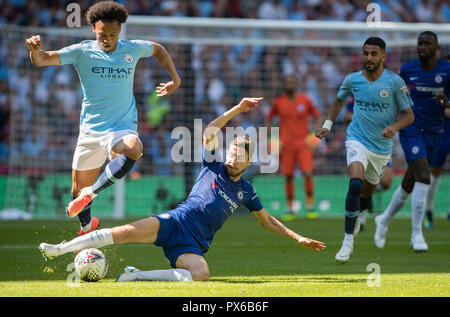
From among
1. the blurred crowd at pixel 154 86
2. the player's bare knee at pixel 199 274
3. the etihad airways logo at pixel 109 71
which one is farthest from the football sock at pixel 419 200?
the blurred crowd at pixel 154 86

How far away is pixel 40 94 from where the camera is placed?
1545 centimetres

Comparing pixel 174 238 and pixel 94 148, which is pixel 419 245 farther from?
pixel 94 148

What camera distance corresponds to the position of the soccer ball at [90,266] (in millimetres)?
5867

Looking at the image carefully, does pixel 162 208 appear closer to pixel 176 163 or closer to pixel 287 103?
pixel 176 163

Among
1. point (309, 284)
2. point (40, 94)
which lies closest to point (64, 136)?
point (40, 94)

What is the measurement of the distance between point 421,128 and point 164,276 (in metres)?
4.54

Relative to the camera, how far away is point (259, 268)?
7062 mm

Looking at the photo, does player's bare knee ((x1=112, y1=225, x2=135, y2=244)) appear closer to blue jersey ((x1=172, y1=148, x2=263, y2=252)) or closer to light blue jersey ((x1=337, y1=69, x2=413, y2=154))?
blue jersey ((x1=172, y1=148, x2=263, y2=252))

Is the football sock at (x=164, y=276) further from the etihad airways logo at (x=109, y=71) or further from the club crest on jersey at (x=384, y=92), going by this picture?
the club crest on jersey at (x=384, y=92)

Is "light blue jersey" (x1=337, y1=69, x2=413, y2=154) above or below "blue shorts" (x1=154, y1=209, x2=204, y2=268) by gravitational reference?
above

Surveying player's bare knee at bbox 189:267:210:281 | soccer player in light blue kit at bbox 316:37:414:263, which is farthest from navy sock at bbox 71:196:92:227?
soccer player in light blue kit at bbox 316:37:414:263

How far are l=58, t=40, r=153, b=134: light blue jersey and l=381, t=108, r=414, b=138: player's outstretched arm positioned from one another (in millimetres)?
2553

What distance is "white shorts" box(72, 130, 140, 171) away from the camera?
7051 millimetres
